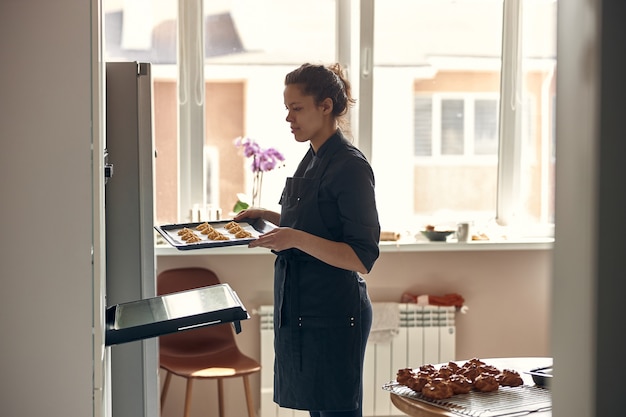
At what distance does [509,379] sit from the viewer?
2465 millimetres

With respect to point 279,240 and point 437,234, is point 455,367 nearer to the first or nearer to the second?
point 279,240

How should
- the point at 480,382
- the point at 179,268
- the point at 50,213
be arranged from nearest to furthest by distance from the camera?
the point at 50,213, the point at 480,382, the point at 179,268

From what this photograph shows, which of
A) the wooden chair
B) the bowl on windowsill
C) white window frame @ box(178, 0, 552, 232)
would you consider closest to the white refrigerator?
the wooden chair

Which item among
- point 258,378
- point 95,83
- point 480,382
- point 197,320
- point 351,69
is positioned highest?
point 351,69

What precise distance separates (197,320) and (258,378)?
7.52 feet

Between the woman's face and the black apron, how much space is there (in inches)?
2.9

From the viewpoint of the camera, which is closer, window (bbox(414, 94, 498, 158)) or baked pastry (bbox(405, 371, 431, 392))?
baked pastry (bbox(405, 371, 431, 392))

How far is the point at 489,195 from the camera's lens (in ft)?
14.9

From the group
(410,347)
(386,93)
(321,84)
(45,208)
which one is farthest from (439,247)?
(45,208)

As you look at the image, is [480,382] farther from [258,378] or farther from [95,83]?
[258,378]

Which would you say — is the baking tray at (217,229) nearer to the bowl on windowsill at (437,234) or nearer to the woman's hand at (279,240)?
the woman's hand at (279,240)

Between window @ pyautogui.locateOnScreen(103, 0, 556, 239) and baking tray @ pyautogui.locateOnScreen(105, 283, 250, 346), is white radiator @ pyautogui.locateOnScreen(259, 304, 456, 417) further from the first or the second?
baking tray @ pyautogui.locateOnScreen(105, 283, 250, 346)

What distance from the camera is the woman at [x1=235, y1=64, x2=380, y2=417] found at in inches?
102

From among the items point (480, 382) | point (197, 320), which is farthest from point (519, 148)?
point (197, 320)
